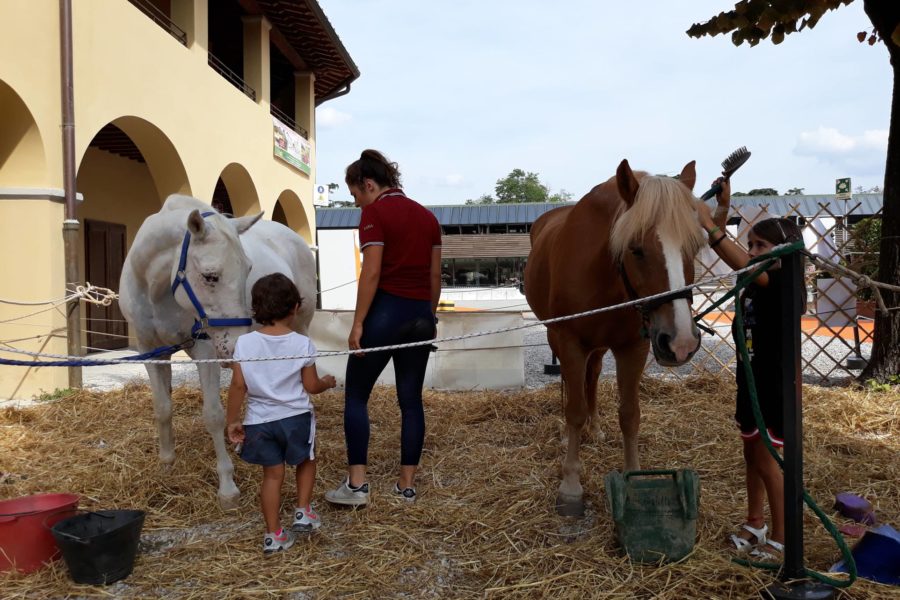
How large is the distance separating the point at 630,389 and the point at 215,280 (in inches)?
80.9

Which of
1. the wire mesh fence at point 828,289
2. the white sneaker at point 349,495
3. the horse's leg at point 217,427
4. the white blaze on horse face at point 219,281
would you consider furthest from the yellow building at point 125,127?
the wire mesh fence at point 828,289

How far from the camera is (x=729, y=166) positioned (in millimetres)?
2520

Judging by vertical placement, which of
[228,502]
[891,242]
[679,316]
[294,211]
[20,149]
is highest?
[294,211]

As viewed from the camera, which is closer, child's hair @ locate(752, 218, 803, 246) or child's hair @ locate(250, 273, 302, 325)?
child's hair @ locate(752, 218, 803, 246)

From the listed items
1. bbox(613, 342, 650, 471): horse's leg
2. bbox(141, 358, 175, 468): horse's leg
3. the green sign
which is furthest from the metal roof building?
bbox(613, 342, 650, 471): horse's leg

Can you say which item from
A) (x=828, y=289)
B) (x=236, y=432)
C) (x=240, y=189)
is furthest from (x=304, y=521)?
(x=240, y=189)

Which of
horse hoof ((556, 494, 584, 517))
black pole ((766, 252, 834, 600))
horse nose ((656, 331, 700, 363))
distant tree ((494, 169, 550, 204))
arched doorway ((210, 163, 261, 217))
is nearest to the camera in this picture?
black pole ((766, 252, 834, 600))

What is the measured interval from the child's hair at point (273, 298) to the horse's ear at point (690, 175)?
1758 mm

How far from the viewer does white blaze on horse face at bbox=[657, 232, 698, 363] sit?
6.65 feet

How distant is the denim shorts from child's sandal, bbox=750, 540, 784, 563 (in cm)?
180

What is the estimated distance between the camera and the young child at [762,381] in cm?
219

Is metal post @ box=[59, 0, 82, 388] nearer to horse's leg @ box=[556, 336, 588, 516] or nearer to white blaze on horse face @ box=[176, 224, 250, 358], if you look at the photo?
white blaze on horse face @ box=[176, 224, 250, 358]

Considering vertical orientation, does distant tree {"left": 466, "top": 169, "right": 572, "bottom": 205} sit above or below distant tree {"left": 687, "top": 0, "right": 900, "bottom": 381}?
above

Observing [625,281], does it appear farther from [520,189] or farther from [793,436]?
[520,189]
